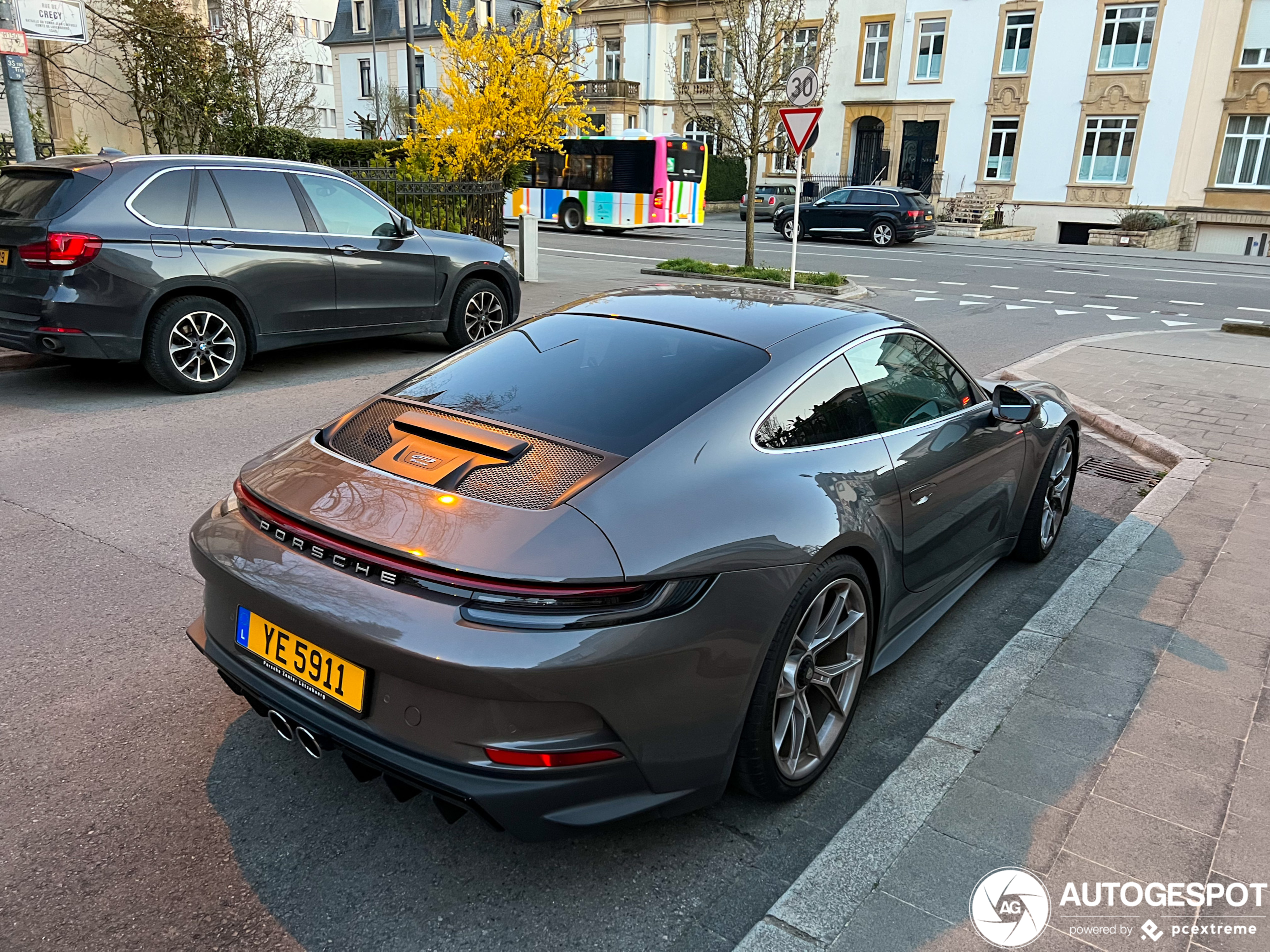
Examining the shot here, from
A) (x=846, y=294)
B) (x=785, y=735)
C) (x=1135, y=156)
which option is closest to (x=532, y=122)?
(x=846, y=294)

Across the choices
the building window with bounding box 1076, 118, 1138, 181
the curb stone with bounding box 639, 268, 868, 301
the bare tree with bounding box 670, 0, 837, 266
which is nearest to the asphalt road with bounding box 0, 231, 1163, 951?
the curb stone with bounding box 639, 268, 868, 301

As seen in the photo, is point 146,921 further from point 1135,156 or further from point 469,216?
point 1135,156

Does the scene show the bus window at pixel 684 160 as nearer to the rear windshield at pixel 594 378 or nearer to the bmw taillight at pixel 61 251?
the bmw taillight at pixel 61 251

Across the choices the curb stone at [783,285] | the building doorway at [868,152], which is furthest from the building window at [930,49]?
the curb stone at [783,285]

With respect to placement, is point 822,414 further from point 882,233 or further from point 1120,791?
point 882,233

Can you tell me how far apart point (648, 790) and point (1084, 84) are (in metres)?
42.0

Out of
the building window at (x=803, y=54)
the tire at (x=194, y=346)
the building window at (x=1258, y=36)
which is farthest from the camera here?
the building window at (x=1258, y=36)

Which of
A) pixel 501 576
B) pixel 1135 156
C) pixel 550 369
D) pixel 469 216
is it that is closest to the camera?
pixel 501 576

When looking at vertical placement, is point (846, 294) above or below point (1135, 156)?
below

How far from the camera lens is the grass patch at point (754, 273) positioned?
1678cm

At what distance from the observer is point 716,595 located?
96.6 inches

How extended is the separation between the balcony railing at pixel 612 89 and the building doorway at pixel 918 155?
14.6 m

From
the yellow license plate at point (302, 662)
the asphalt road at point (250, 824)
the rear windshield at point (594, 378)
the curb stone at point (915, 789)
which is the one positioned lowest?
the asphalt road at point (250, 824)

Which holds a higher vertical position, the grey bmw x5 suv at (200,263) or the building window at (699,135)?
the building window at (699,135)
